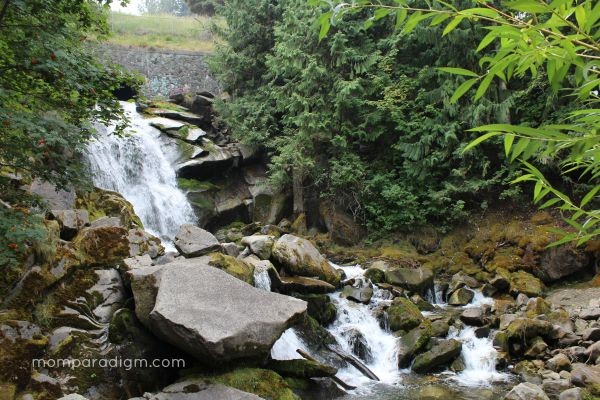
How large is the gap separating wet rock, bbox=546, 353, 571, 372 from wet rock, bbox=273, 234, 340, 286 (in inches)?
193

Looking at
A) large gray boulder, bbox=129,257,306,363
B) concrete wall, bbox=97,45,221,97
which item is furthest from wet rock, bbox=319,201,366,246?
concrete wall, bbox=97,45,221,97

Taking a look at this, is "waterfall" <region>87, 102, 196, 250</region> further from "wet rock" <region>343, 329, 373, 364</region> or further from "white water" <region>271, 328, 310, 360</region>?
"wet rock" <region>343, 329, 373, 364</region>

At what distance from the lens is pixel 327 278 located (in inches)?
416

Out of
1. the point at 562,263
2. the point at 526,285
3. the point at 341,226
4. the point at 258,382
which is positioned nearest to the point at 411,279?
the point at 526,285

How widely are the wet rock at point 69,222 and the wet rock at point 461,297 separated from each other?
919 cm

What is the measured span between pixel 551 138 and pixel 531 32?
0.28m

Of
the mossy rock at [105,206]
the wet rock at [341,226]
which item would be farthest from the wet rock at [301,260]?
the wet rock at [341,226]

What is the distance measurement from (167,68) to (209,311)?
70.2 ft

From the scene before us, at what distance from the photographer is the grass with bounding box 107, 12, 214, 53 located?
27781mm

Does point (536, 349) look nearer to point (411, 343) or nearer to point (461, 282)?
point (411, 343)

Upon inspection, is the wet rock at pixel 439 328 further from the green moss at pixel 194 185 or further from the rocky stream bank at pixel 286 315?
the green moss at pixel 194 185

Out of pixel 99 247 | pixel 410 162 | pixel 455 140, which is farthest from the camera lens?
pixel 410 162

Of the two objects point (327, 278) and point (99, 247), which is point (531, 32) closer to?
point (99, 247)

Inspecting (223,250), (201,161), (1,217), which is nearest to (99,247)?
(223,250)
